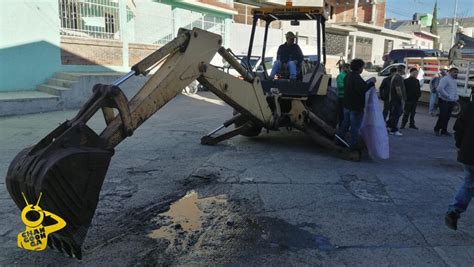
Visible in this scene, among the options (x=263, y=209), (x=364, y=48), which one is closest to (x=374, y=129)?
(x=263, y=209)

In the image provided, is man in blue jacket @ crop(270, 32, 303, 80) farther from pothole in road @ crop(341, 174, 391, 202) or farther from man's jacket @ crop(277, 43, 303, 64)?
pothole in road @ crop(341, 174, 391, 202)

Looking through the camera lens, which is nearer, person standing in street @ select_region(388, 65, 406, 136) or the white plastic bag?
the white plastic bag

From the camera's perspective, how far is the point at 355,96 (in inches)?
293

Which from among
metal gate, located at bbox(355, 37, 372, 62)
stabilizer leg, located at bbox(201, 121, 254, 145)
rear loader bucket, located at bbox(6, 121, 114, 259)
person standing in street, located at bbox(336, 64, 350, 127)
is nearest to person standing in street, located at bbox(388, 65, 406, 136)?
person standing in street, located at bbox(336, 64, 350, 127)

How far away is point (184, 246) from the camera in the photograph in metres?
4.11

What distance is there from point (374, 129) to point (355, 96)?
0.68 metres

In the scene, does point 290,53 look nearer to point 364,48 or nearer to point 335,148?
point 335,148

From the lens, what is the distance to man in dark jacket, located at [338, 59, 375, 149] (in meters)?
7.40

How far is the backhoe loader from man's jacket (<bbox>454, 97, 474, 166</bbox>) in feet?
9.71

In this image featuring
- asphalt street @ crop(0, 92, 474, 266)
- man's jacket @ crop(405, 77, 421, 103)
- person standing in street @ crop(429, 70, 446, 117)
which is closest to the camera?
asphalt street @ crop(0, 92, 474, 266)

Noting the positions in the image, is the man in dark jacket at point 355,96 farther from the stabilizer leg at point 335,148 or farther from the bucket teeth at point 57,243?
the bucket teeth at point 57,243

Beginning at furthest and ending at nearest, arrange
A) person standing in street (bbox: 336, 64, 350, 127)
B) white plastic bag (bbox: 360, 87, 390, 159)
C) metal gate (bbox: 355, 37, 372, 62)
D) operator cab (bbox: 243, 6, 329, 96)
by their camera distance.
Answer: metal gate (bbox: 355, 37, 372, 62), person standing in street (bbox: 336, 64, 350, 127), operator cab (bbox: 243, 6, 329, 96), white plastic bag (bbox: 360, 87, 390, 159)

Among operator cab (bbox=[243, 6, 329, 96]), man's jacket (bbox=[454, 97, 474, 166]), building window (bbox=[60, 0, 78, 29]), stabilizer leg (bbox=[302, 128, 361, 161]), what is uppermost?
building window (bbox=[60, 0, 78, 29])

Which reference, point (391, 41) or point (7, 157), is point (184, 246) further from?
point (391, 41)
